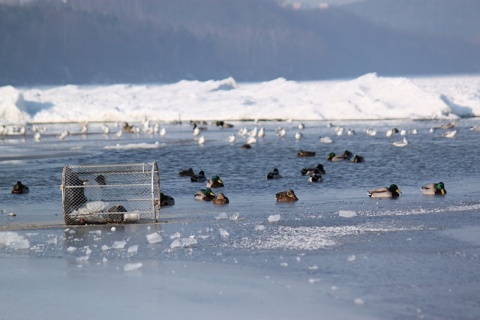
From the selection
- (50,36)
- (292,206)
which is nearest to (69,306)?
(292,206)

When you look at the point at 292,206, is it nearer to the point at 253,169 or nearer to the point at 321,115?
the point at 253,169

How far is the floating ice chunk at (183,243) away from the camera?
9.63 m

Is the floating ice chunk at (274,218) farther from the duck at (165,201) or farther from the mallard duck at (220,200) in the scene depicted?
the duck at (165,201)

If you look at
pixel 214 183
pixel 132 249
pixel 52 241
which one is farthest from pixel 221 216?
pixel 214 183

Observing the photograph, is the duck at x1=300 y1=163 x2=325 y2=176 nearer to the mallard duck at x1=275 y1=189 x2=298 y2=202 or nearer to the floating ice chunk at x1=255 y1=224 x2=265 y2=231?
the mallard duck at x1=275 y1=189 x2=298 y2=202

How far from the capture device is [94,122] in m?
50.8

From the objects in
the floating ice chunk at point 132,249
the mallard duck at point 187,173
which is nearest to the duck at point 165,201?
the floating ice chunk at point 132,249

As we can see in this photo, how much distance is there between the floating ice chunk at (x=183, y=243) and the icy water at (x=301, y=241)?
6cm

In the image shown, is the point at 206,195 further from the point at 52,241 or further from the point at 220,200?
the point at 52,241

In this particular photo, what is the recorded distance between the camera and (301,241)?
986cm

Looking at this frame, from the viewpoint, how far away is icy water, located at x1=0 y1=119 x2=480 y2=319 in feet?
23.1

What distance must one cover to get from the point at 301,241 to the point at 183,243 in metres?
1.37

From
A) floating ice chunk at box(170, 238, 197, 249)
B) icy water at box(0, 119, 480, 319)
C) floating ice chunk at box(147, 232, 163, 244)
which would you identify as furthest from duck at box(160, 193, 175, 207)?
floating ice chunk at box(170, 238, 197, 249)

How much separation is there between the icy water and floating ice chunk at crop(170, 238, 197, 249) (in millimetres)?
57
